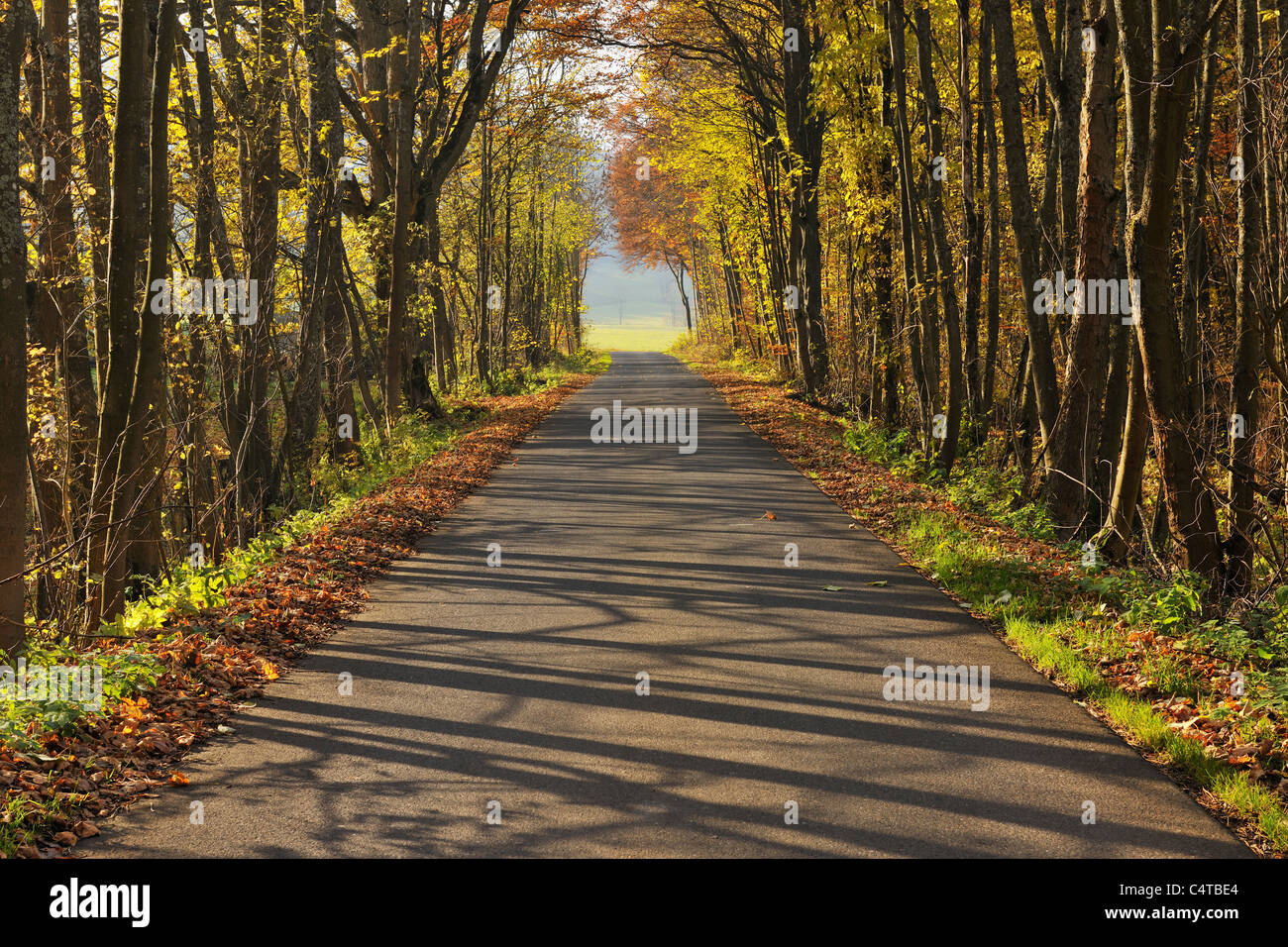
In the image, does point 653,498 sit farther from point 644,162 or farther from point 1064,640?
point 644,162

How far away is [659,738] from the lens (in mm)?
6008

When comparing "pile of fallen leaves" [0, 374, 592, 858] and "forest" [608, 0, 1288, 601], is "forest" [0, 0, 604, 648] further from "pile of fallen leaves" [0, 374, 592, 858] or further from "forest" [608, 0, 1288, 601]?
"forest" [608, 0, 1288, 601]

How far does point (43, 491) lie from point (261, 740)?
983 centimetres

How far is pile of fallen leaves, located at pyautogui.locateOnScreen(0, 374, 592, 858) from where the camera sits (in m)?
5.19

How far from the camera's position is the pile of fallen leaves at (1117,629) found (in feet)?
18.4

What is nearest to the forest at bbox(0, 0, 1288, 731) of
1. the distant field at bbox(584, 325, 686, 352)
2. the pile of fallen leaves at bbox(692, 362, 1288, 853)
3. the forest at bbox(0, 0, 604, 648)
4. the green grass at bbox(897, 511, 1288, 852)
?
the forest at bbox(0, 0, 604, 648)

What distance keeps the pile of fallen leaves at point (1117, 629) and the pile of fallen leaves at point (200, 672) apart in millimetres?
5311

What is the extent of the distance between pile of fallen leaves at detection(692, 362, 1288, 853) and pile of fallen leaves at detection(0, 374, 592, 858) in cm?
531

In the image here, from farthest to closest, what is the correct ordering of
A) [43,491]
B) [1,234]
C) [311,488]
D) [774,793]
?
[311,488] < [43,491] < [1,234] < [774,793]

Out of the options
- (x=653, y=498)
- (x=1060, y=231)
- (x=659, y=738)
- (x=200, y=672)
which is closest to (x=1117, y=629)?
(x=659, y=738)

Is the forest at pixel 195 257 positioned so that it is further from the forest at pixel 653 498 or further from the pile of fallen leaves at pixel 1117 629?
the pile of fallen leaves at pixel 1117 629

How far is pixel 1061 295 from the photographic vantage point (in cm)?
1346

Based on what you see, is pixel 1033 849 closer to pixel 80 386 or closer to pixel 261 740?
pixel 261 740
